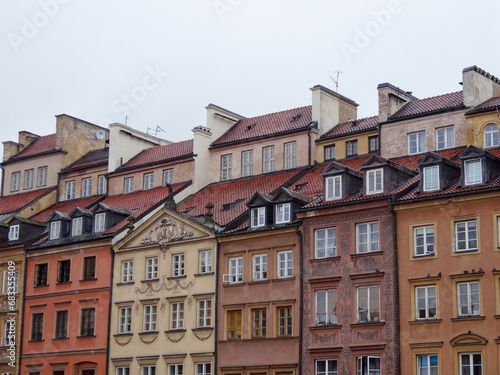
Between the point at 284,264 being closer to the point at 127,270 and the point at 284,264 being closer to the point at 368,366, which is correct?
the point at 368,366

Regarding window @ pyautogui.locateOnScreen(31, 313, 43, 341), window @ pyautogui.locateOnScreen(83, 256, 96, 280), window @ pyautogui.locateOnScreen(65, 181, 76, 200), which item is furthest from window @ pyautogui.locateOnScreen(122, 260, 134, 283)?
window @ pyautogui.locateOnScreen(65, 181, 76, 200)

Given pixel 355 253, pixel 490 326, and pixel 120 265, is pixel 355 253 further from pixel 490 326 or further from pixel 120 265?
pixel 120 265

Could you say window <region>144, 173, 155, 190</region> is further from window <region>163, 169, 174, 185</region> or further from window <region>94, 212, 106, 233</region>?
window <region>94, 212, 106, 233</region>

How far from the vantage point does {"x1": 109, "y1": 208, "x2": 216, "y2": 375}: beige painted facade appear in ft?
181

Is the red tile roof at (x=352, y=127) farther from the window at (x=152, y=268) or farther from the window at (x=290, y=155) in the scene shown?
the window at (x=152, y=268)

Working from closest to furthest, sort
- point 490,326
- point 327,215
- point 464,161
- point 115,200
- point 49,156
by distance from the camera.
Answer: point 490,326
point 464,161
point 327,215
point 115,200
point 49,156

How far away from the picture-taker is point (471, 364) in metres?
44.6

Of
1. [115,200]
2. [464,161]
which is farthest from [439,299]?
[115,200]

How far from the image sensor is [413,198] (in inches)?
1880

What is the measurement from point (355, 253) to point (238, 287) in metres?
7.38

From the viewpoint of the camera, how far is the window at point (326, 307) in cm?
4962

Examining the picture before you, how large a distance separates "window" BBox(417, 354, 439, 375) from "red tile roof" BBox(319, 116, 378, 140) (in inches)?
649

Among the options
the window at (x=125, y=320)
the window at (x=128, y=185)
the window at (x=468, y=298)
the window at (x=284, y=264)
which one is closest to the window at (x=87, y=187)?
the window at (x=128, y=185)

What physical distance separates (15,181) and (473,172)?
133 ft
